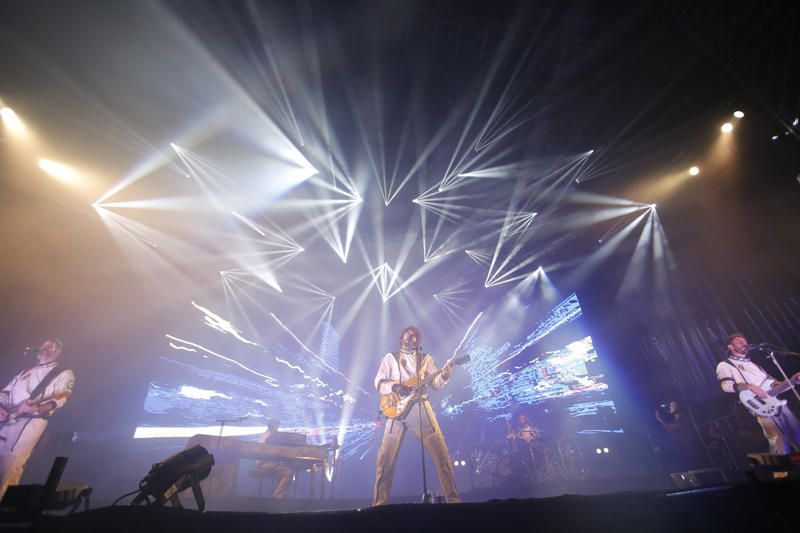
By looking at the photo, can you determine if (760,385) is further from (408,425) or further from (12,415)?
(12,415)

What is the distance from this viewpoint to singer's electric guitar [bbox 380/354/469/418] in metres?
4.82

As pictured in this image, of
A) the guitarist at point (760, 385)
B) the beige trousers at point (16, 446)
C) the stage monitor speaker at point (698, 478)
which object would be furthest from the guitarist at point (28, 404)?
the guitarist at point (760, 385)

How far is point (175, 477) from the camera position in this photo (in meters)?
2.64

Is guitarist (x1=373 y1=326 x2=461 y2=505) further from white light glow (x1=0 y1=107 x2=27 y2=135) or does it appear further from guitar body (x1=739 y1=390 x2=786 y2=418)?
white light glow (x1=0 y1=107 x2=27 y2=135)

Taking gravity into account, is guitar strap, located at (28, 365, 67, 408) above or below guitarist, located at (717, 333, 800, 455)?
above

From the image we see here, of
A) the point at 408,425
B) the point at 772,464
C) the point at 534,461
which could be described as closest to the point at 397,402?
the point at 408,425

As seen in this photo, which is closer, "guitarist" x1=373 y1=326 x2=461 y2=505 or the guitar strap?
"guitarist" x1=373 y1=326 x2=461 y2=505

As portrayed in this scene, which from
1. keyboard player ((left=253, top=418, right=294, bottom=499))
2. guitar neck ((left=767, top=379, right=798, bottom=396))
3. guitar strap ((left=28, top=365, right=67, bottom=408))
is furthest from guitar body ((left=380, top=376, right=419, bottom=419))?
guitar strap ((left=28, top=365, right=67, bottom=408))

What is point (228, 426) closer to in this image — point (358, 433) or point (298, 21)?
point (358, 433)

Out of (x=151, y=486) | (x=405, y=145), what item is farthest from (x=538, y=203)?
(x=151, y=486)

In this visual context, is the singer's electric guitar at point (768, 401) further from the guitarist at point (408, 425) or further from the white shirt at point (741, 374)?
the guitarist at point (408, 425)

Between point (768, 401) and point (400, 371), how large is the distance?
6.56 meters

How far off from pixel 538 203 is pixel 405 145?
4.34m

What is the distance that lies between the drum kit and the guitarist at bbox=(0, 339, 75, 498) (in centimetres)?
1139
